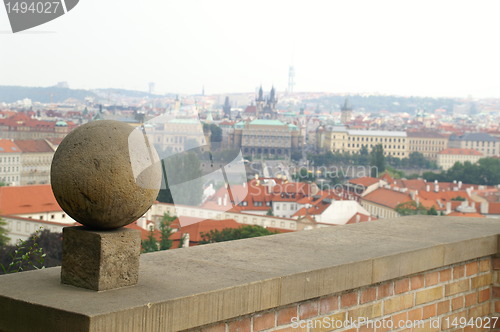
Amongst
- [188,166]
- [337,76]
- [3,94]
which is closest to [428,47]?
[337,76]

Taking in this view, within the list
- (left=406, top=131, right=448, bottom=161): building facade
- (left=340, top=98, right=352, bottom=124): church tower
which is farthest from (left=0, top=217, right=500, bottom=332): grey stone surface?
(left=340, top=98, right=352, bottom=124): church tower

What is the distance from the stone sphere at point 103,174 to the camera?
154 centimetres

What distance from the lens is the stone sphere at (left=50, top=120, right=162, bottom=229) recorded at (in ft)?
5.04

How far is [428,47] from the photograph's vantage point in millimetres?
77750

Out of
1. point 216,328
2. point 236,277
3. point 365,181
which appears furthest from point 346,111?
point 216,328

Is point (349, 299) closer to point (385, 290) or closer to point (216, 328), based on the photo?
point (385, 290)

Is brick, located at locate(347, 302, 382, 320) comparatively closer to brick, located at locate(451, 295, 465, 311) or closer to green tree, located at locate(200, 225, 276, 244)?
brick, located at locate(451, 295, 465, 311)

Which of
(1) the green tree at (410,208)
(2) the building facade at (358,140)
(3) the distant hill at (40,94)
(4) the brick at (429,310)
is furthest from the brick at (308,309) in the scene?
(2) the building facade at (358,140)

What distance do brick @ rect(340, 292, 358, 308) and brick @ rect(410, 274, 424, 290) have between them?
0.32 metres

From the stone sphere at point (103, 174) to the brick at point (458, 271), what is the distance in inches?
52.5

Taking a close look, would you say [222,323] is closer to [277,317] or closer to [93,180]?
[277,317]

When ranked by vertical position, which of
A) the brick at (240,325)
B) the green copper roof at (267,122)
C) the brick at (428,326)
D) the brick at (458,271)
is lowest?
the green copper roof at (267,122)

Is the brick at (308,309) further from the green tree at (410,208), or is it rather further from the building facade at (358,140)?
the building facade at (358,140)

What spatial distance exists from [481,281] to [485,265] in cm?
6
